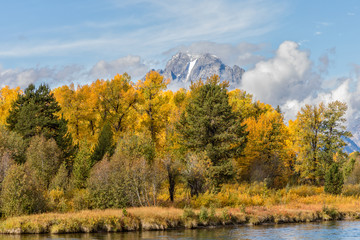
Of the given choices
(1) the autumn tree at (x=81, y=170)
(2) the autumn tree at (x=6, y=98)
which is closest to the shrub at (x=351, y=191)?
(1) the autumn tree at (x=81, y=170)

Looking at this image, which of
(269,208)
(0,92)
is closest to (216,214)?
(269,208)

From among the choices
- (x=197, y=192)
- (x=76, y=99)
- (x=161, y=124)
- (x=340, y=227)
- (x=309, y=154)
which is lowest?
(x=340, y=227)

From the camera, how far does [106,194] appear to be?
4438 centimetres

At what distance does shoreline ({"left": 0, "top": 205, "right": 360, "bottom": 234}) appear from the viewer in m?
36.4

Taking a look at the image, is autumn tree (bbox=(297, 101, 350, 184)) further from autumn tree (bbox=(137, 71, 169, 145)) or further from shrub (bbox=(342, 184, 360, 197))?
autumn tree (bbox=(137, 71, 169, 145))

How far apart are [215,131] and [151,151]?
1033cm

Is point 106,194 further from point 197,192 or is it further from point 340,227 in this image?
point 340,227

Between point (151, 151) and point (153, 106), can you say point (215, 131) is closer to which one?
point (151, 151)

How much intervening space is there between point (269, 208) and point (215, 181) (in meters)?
7.90

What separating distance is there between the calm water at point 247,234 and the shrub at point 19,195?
6280mm

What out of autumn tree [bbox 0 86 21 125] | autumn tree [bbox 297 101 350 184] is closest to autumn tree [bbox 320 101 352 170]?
autumn tree [bbox 297 101 350 184]

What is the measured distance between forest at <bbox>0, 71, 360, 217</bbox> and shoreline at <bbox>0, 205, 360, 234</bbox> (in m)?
3.63

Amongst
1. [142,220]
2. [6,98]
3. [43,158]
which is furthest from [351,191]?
[6,98]

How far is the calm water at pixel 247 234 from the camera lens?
3334cm
